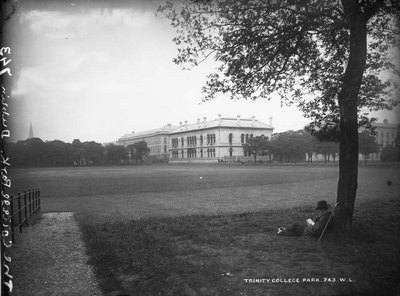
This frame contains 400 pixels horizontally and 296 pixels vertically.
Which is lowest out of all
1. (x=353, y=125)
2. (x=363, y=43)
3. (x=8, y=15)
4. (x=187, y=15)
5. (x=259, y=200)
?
(x=259, y=200)

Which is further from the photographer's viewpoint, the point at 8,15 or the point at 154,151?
the point at 154,151

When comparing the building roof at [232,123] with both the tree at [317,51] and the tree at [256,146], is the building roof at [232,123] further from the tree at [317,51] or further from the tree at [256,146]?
the tree at [317,51]

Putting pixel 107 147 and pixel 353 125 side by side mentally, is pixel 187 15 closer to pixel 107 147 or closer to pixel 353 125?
pixel 353 125

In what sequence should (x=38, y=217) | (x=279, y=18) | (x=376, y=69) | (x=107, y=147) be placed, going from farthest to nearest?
(x=107, y=147), (x=38, y=217), (x=376, y=69), (x=279, y=18)

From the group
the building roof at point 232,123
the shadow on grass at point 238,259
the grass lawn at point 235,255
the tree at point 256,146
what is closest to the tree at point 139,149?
the building roof at point 232,123

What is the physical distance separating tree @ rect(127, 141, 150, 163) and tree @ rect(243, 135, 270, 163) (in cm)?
3734

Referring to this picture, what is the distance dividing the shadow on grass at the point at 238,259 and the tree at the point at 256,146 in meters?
70.0

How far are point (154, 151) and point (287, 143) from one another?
3767 cm

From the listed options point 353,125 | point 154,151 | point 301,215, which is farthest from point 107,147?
point 353,125

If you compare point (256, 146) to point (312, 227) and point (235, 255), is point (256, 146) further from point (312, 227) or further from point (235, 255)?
point (235, 255)

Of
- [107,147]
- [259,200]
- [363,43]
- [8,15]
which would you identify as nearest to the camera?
[8,15]

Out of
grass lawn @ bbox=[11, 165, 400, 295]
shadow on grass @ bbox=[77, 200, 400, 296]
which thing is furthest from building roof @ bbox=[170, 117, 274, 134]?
shadow on grass @ bbox=[77, 200, 400, 296]

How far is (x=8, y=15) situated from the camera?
4.29 metres

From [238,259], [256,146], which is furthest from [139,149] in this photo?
[256,146]
